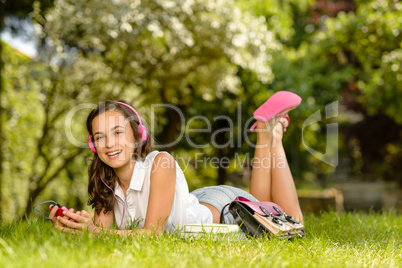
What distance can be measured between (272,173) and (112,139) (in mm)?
1538

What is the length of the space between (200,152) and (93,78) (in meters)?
3.67

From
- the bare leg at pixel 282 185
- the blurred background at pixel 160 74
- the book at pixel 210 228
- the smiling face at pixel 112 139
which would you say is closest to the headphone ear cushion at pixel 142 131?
the smiling face at pixel 112 139

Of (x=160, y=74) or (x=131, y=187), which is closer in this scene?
(x=131, y=187)

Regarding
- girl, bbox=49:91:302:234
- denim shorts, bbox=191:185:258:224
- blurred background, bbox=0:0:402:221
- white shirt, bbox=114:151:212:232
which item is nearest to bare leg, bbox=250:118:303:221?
denim shorts, bbox=191:185:258:224

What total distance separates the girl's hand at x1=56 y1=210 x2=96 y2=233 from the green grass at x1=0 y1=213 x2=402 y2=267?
0.32 feet

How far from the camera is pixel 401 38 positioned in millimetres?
7770

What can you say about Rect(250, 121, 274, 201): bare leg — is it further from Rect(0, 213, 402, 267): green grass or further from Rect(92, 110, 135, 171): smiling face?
Rect(92, 110, 135, 171): smiling face

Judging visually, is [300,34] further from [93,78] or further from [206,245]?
[206,245]

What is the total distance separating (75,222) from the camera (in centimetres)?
263

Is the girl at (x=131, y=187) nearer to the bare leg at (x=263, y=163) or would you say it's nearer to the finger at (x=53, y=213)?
the finger at (x=53, y=213)

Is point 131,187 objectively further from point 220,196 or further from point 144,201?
point 220,196

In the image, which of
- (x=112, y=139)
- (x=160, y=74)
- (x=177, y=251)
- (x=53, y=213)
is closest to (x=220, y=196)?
(x=112, y=139)

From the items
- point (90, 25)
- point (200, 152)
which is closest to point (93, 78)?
point (90, 25)

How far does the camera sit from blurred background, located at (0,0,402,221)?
248 inches
